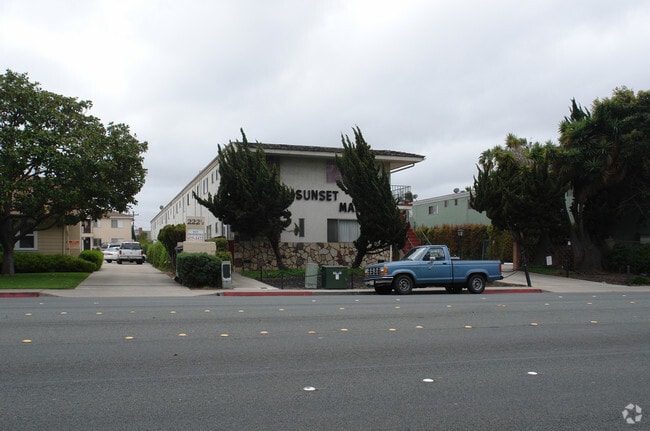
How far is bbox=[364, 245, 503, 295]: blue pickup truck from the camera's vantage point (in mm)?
20406

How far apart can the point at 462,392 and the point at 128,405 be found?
358 cm

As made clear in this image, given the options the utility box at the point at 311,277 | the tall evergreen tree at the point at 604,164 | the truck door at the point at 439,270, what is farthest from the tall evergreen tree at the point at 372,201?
the tall evergreen tree at the point at 604,164

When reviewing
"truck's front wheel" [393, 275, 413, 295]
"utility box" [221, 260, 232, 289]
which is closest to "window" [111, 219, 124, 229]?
"utility box" [221, 260, 232, 289]

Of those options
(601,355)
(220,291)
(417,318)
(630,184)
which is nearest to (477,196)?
(630,184)

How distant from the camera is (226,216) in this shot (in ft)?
88.0

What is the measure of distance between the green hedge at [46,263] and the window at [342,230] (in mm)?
12925

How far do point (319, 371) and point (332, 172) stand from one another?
24.8 metres

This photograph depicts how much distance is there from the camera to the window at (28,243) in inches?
1228

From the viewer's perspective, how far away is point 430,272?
20.6 m

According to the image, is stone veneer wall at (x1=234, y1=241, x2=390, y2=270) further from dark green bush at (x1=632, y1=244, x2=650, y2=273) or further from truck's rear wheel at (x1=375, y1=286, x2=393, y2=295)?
dark green bush at (x1=632, y1=244, x2=650, y2=273)

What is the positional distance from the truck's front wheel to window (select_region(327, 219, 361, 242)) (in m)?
11.4

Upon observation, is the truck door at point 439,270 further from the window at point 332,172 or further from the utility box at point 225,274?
the window at point 332,172

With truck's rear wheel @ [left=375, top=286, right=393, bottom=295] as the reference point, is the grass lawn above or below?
above

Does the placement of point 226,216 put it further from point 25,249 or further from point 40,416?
point 40,416
